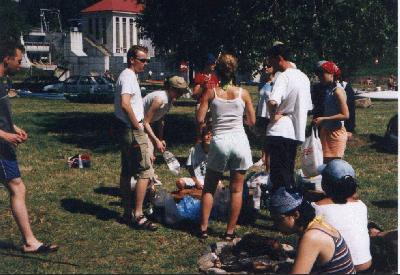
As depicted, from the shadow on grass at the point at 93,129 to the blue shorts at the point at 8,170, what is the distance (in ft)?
19.8

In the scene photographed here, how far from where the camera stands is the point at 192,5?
14664 millimetres

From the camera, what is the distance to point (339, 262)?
375 centimetres

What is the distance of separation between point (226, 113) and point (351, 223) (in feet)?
6.42

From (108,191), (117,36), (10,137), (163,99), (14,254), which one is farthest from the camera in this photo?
(117,36)

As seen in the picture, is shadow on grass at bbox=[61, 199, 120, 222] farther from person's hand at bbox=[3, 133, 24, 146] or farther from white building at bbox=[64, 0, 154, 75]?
white building at bbox=[64, 0, 154, 75]

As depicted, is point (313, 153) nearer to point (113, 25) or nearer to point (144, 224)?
point (144, 224)

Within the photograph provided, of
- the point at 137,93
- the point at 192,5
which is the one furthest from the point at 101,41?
the point at 137,93

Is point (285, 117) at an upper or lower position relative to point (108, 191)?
upper

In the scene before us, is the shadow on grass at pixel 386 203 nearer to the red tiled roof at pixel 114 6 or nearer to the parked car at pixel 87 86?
the parked car at pixel 87 86

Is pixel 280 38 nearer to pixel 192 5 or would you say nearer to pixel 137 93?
pixel 192 5

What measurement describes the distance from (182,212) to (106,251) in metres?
1.13

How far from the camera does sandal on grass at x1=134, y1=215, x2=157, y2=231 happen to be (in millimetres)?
6304

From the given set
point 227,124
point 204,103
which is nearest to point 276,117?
point 227,124

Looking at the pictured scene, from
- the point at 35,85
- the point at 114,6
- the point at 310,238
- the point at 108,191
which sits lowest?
the point at 35,85
